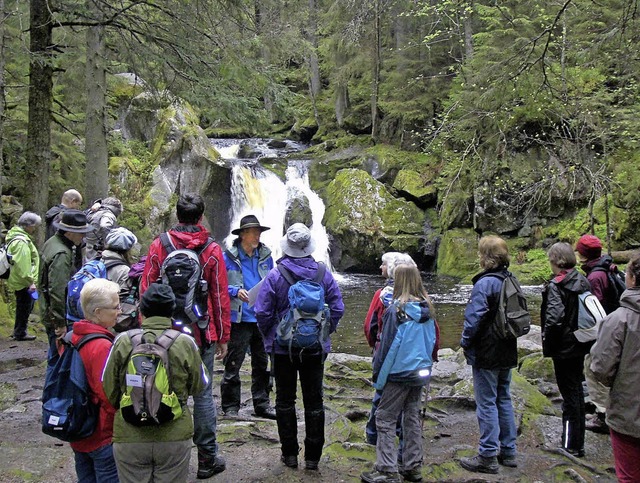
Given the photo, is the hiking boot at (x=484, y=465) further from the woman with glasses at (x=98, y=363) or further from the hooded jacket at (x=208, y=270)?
the woman with glasses at (x=98, y=363)

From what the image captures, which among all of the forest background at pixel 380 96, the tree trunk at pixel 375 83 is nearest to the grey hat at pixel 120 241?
the forest background at pixel 380 96

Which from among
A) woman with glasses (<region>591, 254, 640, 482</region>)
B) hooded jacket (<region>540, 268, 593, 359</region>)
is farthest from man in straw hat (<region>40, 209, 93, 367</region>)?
woman with glasses (<region>591, 254, 640, 482</region>)

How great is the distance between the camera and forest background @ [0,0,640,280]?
28.0 feet

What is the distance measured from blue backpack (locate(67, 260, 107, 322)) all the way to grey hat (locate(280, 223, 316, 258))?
60.6 inches

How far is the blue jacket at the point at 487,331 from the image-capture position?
4.44 meters

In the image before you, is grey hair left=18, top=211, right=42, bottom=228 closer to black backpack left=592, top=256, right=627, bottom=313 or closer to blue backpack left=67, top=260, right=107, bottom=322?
blue backpack left=67, top=260, right=107, bottom=322

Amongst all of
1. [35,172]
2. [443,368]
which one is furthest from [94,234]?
[443,368]

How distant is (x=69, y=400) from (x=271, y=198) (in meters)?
18.9

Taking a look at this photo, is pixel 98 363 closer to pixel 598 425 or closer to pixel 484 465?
pixel 484 465

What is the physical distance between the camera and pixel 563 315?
470cm

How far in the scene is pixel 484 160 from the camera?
746 inches

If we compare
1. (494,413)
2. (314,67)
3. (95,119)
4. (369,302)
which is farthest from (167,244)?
(314,67)

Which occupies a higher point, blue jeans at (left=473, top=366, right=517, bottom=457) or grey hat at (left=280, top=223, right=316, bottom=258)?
grey hat at (left=280, top=223, right=316, bottom=258)

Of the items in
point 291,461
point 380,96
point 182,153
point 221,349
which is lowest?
point 291,461
